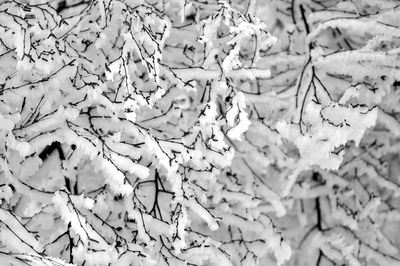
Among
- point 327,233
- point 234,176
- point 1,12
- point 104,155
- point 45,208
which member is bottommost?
point 327,233

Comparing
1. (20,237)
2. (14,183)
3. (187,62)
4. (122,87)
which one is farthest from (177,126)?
(20,237)

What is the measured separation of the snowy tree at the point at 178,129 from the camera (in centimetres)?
302

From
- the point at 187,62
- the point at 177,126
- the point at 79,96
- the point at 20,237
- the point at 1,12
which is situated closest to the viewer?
the point at 20,237

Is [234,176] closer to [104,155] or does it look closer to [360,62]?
[360,62]

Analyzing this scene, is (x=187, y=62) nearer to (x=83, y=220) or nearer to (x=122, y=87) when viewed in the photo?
(x=122, y=87)

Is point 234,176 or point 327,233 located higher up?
point 234,176

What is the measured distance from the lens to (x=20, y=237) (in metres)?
2.81

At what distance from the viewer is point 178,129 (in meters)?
3.85

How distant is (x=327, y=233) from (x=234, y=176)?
112 centimetres

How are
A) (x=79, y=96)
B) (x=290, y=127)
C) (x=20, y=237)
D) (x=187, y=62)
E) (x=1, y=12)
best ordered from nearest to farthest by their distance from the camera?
(x=20, y=237)
(x=1, y=12)
(x=79, y=96)
(x=290, y=127)
(x=187, y=62)

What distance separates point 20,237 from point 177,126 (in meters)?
1.40

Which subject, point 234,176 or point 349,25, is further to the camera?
point 234,176

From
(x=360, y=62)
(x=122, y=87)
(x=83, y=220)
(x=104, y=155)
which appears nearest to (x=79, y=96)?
(x=122, y=87)

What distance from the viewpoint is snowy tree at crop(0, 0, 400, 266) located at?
3016 millimetres
